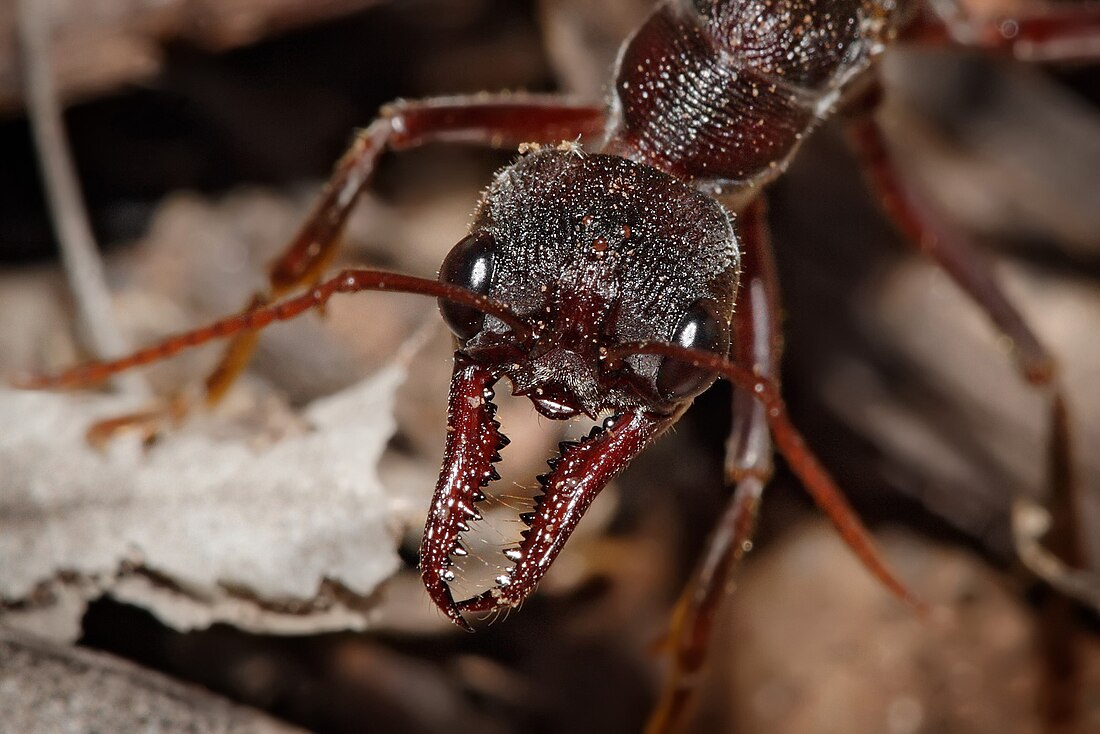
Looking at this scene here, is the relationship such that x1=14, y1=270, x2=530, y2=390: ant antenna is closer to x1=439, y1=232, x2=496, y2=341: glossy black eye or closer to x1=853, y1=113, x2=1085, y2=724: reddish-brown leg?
x1=439, y1=232, x2=496, y2=341: glossy black eye

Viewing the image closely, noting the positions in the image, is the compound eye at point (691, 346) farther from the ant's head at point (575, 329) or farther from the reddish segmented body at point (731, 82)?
the reddish segmented body at point (731, 82)

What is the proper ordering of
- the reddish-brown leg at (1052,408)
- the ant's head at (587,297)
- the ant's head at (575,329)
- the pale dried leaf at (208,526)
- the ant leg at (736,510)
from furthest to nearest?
1. the reddish-brown leg at (1052,408)
2. the ant leg at (736,510)
3. the pale dried leaf at (208,526)
4. the ant's head at (587,297)
5. the ant's head at (575,329)

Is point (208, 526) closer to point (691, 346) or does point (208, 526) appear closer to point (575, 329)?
point (575, 329)

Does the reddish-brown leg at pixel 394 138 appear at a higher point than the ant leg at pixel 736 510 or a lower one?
higher

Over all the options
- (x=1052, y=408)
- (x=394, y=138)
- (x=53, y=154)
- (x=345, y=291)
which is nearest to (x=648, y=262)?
(x=345, y=291)

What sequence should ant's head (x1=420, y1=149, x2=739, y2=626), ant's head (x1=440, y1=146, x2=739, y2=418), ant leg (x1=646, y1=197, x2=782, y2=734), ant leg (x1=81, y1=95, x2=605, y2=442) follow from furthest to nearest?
ant leg (x1=81, y1=95, x2=605, y2=442) → ant leg (x1=646, y1=197, x2=782, y2=734) → ant's head (x1=440, y1=146, x2=739, y2=418) → ant's head (x1=420, y1=149, x2=739, y2=626)

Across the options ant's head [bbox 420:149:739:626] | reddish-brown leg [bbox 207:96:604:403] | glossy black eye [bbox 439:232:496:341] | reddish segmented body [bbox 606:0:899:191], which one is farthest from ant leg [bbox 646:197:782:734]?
glossy black eye [bbox 439:232:496:341]

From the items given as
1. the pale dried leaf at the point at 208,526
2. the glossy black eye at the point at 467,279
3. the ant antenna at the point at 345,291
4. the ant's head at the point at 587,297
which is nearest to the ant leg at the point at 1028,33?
the ant's head at the point at 587,297

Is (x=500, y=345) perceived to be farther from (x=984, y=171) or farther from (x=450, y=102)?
(x=984, y=171)

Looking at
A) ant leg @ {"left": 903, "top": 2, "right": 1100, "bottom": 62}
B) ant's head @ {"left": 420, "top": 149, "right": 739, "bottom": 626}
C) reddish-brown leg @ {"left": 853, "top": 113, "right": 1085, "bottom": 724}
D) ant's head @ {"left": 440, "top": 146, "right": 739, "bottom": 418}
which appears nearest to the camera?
ant's head @ {"left": 420, "top": 149, "right": 739, "bottom": 626}
